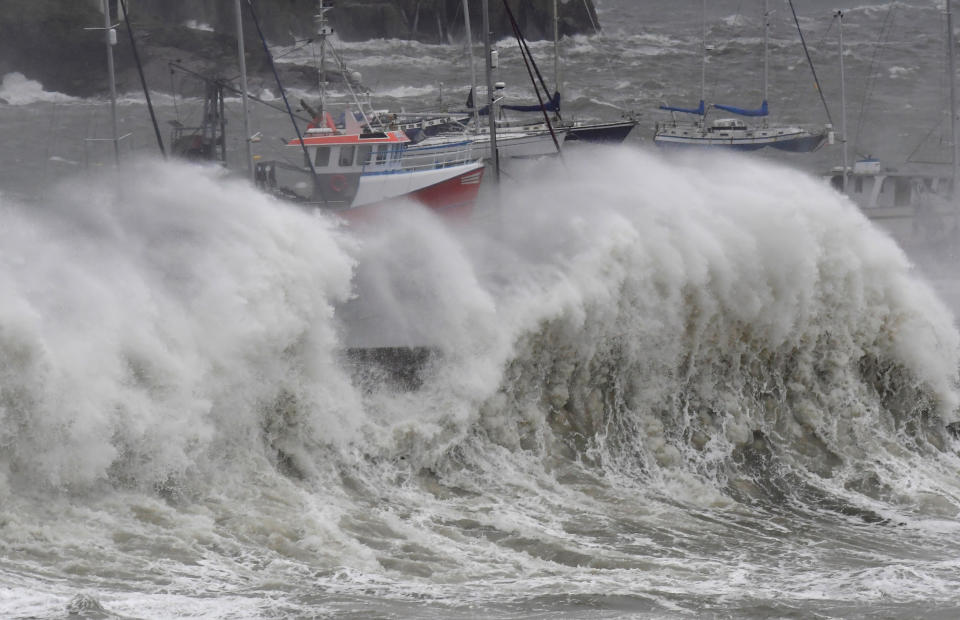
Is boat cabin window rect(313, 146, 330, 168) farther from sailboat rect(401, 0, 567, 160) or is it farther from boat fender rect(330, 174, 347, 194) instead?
sailboat rect(401, 0, 567, 160)

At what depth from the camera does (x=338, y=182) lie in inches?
1117

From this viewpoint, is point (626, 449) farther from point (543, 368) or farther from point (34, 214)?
point (34, 214)

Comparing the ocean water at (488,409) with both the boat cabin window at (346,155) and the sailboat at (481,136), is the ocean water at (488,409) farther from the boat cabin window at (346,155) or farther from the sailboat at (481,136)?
the sailboat at (481,136)

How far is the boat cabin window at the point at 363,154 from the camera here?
2848cm

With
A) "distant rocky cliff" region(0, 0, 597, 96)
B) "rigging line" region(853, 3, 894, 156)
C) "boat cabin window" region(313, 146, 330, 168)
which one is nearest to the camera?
"boat cabin window" region(313, 146, 330, 168)

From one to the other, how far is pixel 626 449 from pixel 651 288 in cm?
240

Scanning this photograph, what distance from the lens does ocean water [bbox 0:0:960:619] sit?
1077 cm

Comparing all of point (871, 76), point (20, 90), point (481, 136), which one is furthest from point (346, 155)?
point (871, 76)

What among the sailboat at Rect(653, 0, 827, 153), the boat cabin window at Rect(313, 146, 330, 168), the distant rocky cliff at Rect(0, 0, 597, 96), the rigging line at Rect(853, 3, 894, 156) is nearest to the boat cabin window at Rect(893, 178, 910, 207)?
the sailboat at Rect(653, 0, 827, 153)

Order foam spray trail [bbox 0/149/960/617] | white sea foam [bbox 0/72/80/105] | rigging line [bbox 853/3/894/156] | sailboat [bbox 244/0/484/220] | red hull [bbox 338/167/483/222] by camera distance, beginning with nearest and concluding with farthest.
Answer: foam spray trail [bbox 0/149/960/617] < sailboat [bbox 244/0/484/220] < red hull [bbox 338/167/483/222] < rigging line [bbox 853/3/894/156] < white sea foam [bbox 0/72/80/105]

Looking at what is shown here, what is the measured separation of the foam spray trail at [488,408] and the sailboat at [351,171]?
8.88 meters

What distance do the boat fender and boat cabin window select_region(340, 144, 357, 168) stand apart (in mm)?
265

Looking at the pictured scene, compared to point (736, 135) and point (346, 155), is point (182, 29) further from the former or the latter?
point (346, 155)

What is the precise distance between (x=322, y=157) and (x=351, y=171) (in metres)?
0.73
